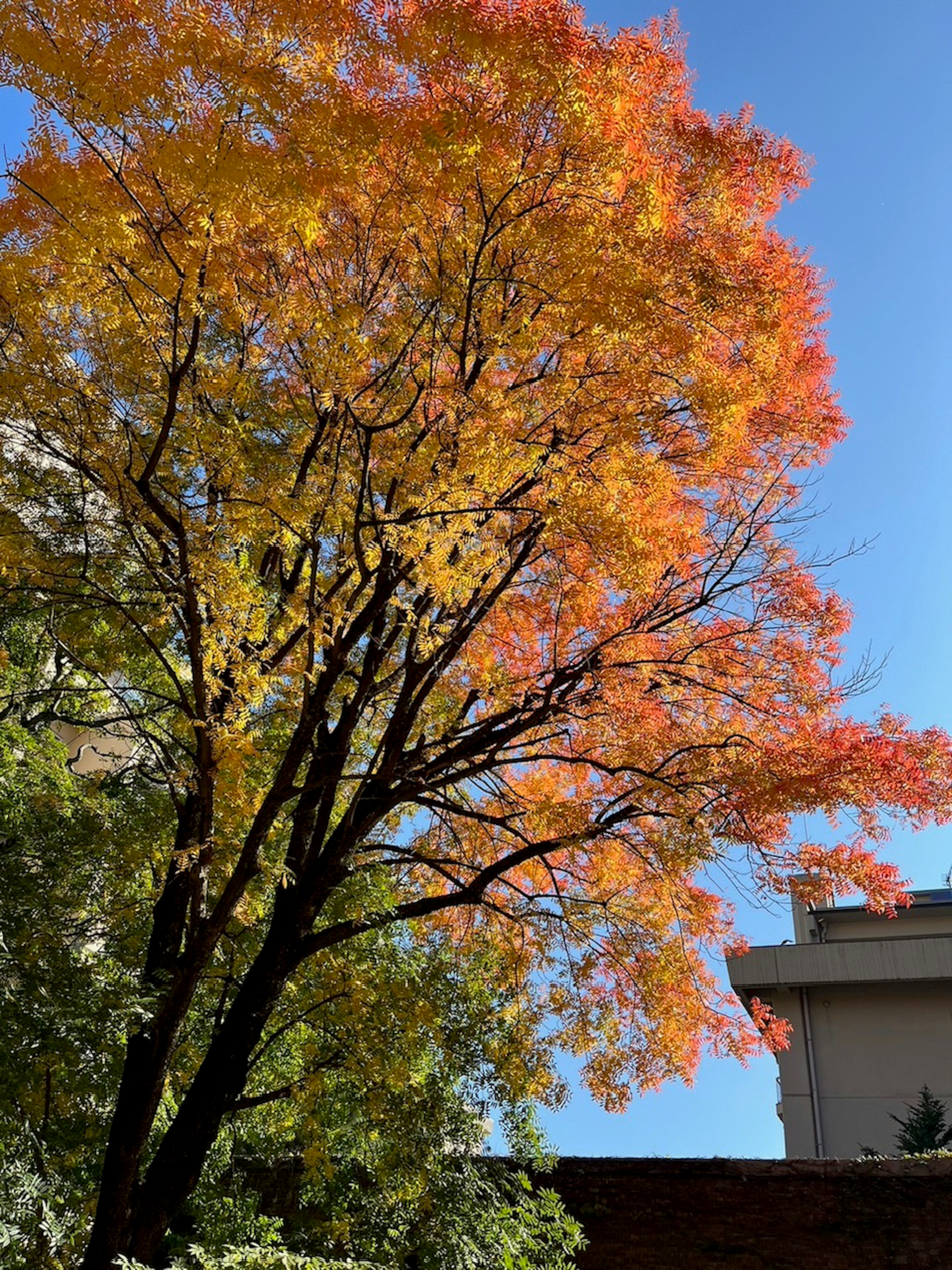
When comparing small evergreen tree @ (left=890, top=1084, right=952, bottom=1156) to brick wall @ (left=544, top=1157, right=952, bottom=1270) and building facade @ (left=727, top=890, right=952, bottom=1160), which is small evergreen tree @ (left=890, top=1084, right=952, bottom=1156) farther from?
brick wall @ (left=544, top=1157, right=952, bottom=1270)

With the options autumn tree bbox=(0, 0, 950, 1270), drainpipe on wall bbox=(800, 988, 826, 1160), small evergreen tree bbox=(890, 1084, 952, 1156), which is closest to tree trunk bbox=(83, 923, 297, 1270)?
autumn tree bbox=(0, 0, 950, 1270)

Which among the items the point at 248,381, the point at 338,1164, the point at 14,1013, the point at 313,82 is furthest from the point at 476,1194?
the point at 313,82

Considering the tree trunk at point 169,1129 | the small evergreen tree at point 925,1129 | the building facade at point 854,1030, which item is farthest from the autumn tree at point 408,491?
the building facade at point 854,1030

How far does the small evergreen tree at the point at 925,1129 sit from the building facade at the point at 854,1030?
75 cm

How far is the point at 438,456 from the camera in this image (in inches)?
185

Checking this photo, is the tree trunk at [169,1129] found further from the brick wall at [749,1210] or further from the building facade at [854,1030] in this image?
the building facade at [854,1030]

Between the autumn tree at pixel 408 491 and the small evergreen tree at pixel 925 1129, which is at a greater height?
the autumn tree at pixel 408 491

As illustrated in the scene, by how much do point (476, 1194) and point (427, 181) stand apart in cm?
618

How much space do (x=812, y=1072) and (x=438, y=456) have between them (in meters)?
10.8

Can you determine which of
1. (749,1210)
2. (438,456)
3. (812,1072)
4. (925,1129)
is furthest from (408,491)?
(812,1072)

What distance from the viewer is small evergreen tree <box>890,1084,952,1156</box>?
9.82 metres

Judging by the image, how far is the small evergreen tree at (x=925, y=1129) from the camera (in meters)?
9.82

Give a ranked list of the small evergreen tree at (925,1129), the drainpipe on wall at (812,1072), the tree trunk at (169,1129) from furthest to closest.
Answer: the drainpipe on wall at (812,1072)
the small evergreen tree at (925,1129)
the tree trunk at (169,1129)

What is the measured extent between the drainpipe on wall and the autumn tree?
20.5ft
